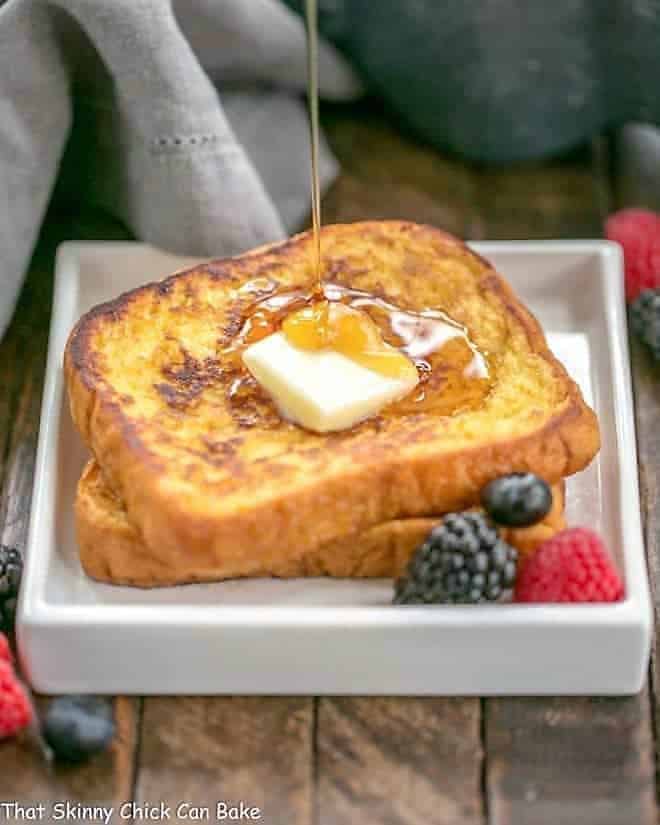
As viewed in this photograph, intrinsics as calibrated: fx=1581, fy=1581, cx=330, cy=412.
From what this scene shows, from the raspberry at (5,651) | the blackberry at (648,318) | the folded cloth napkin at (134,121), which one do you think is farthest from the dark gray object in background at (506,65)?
the raspberry at (5,651)

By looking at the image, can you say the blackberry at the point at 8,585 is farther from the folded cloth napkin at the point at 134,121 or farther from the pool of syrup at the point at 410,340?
the folded cloth napkin at the point at 134,121

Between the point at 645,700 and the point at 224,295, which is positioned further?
the point at 224,295

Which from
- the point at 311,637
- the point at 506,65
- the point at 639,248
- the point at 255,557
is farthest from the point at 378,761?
the point at 506,65

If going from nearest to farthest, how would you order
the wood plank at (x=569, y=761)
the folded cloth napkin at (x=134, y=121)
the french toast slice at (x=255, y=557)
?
the wood plank at (x=569, y=761) → the french toast slice at (x=255, y=557) → the folded cloth napkin at (x=134, y=121)

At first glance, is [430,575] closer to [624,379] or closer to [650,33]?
[624,379]

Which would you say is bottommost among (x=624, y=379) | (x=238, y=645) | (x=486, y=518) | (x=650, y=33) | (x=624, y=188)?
(x=238, y=645)

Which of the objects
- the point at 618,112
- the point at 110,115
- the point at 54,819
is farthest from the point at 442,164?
the point at 54,819

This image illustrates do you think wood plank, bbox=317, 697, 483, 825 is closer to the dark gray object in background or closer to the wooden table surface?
the wooden table surface

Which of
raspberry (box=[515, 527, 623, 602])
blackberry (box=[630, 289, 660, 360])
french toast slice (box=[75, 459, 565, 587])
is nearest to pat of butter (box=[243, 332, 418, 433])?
french toast slice (box=[75, 459, 565, 587])
